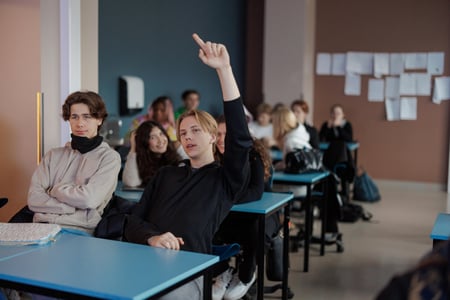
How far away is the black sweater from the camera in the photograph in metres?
2.61

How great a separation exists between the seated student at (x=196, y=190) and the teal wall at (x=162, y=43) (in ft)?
11.5

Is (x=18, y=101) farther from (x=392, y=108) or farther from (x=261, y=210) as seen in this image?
A: (x=392, y=108)

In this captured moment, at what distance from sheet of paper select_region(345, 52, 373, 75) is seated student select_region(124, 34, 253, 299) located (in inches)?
275

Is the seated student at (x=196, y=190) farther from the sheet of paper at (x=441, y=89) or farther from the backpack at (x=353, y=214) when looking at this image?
the sheet of paper at (x=441, y=89)

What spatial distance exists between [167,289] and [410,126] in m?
8.00

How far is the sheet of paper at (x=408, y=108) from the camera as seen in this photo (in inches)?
364

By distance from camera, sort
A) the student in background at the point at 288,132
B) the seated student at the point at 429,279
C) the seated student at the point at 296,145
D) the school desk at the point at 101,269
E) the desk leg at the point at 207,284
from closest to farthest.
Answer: the seated student at the point at 429,279
the school desk at the point at 101,269
the desk leg at the point at 207,284
the seated student at the point at 296,145
the student in background at the point at 288,132

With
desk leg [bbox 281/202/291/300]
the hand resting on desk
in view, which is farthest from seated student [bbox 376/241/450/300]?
desk leg [bbox 281/202/291/300]

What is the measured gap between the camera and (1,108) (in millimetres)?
3988

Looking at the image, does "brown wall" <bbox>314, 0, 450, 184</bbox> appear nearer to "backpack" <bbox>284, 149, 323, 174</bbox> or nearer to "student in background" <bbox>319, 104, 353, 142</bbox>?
"student in background" <bbox>319, 104, 353, 142</bbox>

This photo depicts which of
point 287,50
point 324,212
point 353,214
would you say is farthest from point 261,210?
point 287,50

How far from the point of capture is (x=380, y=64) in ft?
30.6

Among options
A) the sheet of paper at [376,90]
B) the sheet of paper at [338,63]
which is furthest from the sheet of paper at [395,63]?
the sheet of paper at [338,63]

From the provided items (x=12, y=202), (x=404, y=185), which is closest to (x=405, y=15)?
(x=404, y=185)
